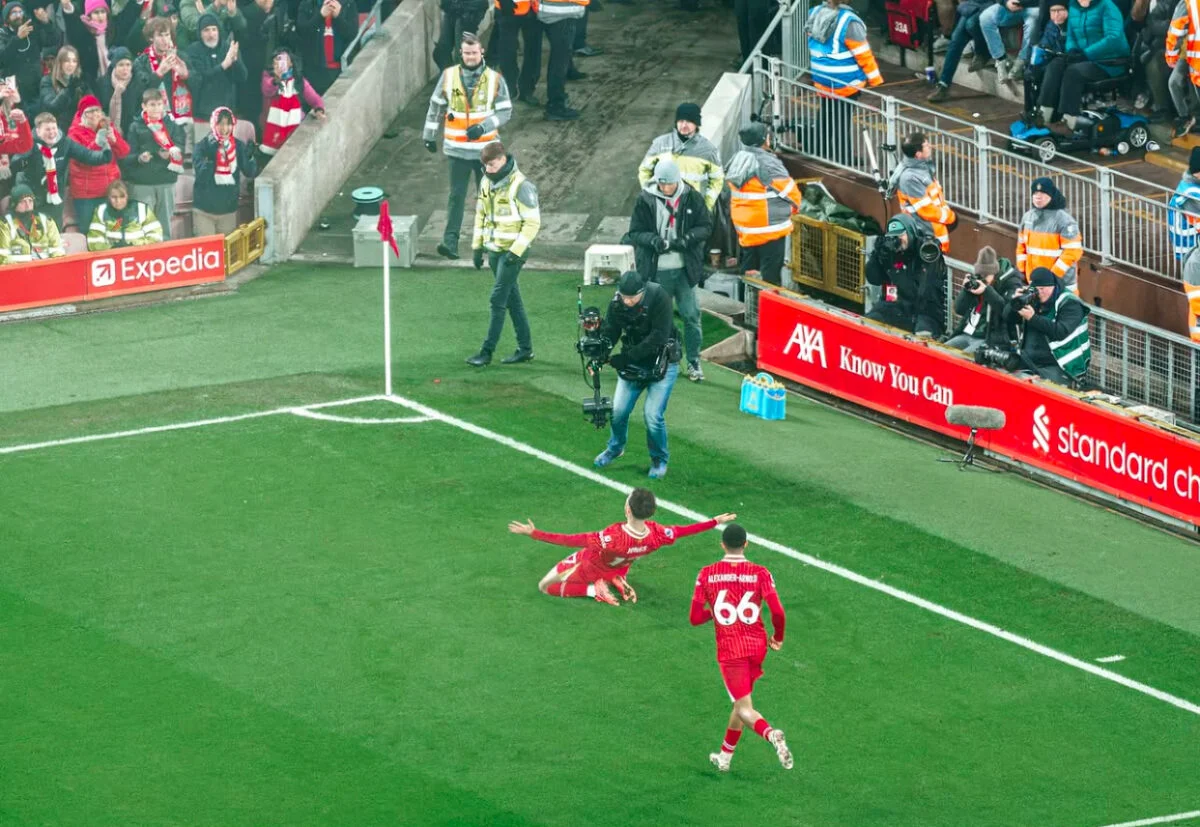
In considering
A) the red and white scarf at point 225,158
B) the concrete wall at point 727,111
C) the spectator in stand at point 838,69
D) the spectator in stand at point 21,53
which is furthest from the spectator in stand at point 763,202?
the spectator in stand at point 21,53

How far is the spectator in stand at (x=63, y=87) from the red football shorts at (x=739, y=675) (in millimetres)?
14969

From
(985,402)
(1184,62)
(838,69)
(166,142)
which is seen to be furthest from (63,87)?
(1184,62)

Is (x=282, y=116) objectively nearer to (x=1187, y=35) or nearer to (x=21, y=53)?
(x=21, y=53)

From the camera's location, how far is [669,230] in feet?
75.4

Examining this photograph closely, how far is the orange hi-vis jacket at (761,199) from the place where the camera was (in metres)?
25.4

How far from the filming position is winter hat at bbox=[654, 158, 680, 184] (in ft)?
74.4

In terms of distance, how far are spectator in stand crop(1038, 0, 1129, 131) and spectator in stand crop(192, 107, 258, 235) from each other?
31.5 ft

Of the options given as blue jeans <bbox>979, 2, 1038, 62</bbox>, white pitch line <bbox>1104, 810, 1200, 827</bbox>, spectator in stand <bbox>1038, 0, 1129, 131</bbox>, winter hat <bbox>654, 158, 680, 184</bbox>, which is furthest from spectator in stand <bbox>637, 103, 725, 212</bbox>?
white pitch line <bbox>1104, 810, 1200, 827</bbox>

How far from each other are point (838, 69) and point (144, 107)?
27.2 ft

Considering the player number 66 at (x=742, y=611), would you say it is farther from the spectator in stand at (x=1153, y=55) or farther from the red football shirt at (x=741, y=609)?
the spectator in stand at (x=1153, y=55)

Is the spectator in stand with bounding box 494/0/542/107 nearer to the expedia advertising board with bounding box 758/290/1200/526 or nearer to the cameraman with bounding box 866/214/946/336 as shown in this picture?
the expedia advertising board with bounding box 758/290/1200/526

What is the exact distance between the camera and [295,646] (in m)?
17.9

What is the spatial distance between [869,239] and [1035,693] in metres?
9.26

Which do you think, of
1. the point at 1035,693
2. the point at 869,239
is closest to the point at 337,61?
the point at 869,239
